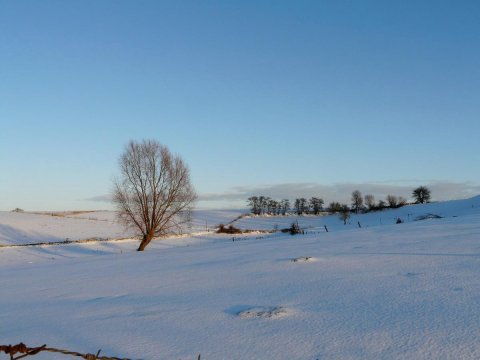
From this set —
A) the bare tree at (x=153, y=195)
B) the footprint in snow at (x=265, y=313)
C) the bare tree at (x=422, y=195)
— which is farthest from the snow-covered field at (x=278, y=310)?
the bare tree at (x=422, y=195)

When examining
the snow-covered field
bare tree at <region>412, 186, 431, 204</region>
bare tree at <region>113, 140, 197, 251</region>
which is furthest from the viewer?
bare tree at <region>412, 186, 431, 204</region>

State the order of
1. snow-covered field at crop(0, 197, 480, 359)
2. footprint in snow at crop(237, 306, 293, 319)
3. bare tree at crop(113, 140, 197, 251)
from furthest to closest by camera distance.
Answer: bare tree at crop(113, 140, 197, 251), footprint in snow at crop(237, 306, 293, 319), snow-covered field at crop(0, 197, 480, 359)

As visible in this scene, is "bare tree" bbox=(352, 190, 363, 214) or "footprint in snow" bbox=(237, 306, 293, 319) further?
"bare tree" bbox=(352, 190, 363, 214)

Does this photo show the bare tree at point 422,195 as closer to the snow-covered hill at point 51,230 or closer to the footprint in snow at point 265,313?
the snow-covered hill at point 51,230

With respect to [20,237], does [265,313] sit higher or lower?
lower

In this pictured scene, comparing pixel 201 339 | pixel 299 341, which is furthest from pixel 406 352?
pixel 201 339

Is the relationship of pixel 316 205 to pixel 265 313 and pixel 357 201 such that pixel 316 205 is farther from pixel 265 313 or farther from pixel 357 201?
pixel 265 313

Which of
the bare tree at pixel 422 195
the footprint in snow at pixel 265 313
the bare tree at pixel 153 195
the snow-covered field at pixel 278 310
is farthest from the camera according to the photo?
the bare tree at pixel 422 195

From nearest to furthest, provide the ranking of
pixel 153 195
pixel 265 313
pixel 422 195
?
pixel 265 313
pixel 153 195
pixel 422 195

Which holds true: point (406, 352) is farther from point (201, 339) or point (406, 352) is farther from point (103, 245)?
point (103, 245)

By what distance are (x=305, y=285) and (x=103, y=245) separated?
30.9 meters

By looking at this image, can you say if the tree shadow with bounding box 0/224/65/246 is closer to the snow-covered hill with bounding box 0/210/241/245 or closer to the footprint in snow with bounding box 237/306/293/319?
the snow-covered hill with bounding box 0/210/241/245

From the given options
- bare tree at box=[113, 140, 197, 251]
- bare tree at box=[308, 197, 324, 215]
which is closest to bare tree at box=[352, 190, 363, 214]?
bare tree at box=[308, 197, 324, 215]

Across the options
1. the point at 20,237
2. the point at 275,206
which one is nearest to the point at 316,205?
the point at 275,206
